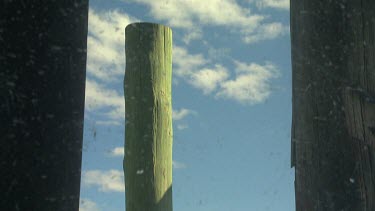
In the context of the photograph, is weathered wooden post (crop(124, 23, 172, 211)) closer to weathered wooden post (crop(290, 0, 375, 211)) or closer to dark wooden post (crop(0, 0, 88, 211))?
weathered wooden post (crop(290, 0, 375, 211))

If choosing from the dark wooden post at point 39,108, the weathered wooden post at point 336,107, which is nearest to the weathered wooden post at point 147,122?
the weathered wooden post at point 336,107

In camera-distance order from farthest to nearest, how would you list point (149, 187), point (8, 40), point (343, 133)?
point (149, 187), point (343, 133), point (8, 40)

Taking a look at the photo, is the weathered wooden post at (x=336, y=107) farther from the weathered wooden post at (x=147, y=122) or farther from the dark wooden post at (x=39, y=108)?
the weathered wooden post at (x=147, y=122)

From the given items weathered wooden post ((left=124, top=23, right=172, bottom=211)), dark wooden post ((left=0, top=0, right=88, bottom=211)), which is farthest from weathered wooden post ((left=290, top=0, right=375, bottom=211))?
weathered wooden post ((left=124, top=23, right=172, bottom=211))

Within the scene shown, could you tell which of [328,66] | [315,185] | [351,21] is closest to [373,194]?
[315,185]

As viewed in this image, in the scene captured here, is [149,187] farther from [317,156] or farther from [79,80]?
[79,80]

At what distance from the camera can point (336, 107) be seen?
2.45m

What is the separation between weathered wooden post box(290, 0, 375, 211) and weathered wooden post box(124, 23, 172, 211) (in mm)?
2550

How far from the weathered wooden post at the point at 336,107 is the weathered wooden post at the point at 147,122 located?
8.37ft

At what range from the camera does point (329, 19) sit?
2.48m

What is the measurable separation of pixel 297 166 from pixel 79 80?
51.6 inches

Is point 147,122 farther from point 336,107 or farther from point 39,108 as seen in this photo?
point 39,108

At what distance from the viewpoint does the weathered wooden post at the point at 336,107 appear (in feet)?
7.97

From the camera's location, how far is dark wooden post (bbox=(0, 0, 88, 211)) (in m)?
1.44
